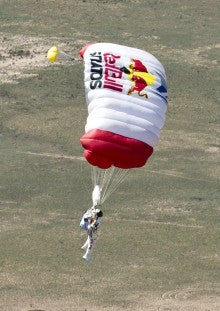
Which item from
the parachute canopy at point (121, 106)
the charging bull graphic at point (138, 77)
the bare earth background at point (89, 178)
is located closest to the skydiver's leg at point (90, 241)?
the parachute canopy at point (121, 106)

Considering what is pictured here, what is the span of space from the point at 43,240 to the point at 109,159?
21.7 meters

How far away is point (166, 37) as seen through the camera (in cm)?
12088

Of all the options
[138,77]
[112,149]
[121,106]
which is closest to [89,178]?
[138,77]

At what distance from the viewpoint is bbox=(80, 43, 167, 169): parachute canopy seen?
63.9 m

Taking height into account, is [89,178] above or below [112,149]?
above

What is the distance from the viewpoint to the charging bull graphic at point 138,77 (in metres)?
65.3

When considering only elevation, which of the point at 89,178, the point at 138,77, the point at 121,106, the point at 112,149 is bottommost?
the point at 112,149

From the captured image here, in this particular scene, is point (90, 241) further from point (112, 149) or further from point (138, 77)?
point (138, 77)

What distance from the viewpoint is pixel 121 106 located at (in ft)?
212

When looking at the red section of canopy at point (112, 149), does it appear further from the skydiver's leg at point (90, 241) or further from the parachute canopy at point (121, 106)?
the skydiver's leg at point (90, 241)

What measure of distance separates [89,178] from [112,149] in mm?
30530

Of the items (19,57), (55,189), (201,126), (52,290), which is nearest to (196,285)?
(52,290)

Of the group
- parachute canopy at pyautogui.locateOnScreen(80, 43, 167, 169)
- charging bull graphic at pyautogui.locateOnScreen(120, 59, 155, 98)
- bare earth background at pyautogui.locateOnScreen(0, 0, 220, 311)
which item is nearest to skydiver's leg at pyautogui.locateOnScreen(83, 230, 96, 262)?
parachute canopy at pyautogui.locateOnScreen(80, 43, 167, 169)

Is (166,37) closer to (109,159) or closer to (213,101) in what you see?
(213,101)
